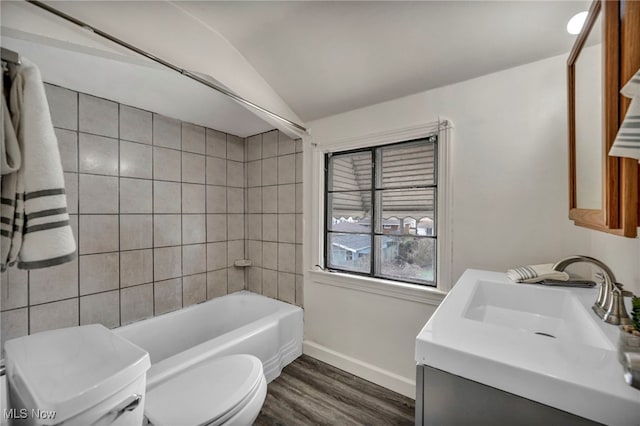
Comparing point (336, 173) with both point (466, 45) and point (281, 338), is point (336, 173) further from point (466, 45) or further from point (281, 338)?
point (281, 338)

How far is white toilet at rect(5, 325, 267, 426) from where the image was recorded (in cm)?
Answer: 77

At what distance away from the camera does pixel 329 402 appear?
1.72 m

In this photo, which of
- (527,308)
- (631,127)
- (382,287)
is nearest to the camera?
(631,127)

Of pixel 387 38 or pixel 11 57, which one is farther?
pixel 387 38

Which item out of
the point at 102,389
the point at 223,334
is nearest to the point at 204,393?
the point at 102,389

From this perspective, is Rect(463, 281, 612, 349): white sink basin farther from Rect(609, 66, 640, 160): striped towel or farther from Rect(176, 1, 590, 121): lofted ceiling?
Rect(176, 1, 590, 121): lofted ceiling

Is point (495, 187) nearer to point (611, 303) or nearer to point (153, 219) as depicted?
point (611, 303)

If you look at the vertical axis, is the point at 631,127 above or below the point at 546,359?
above

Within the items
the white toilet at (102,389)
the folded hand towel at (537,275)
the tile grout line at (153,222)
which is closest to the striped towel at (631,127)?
the folded hand towel at (537,275)

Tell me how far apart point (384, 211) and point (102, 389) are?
5.84 ft

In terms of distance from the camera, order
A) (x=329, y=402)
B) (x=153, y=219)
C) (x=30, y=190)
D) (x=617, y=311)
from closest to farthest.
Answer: (x=30, y=190)
(x=617, y=311)
(x=329, y=402)
(x=153, y=219)

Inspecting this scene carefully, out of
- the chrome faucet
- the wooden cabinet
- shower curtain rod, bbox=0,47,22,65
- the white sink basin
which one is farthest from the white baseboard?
shower curtain rod, bbox=0,47,22,65

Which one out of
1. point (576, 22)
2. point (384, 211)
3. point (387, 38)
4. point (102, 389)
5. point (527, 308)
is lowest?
point (102, 389)

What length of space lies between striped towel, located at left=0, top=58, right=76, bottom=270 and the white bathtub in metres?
1.02
